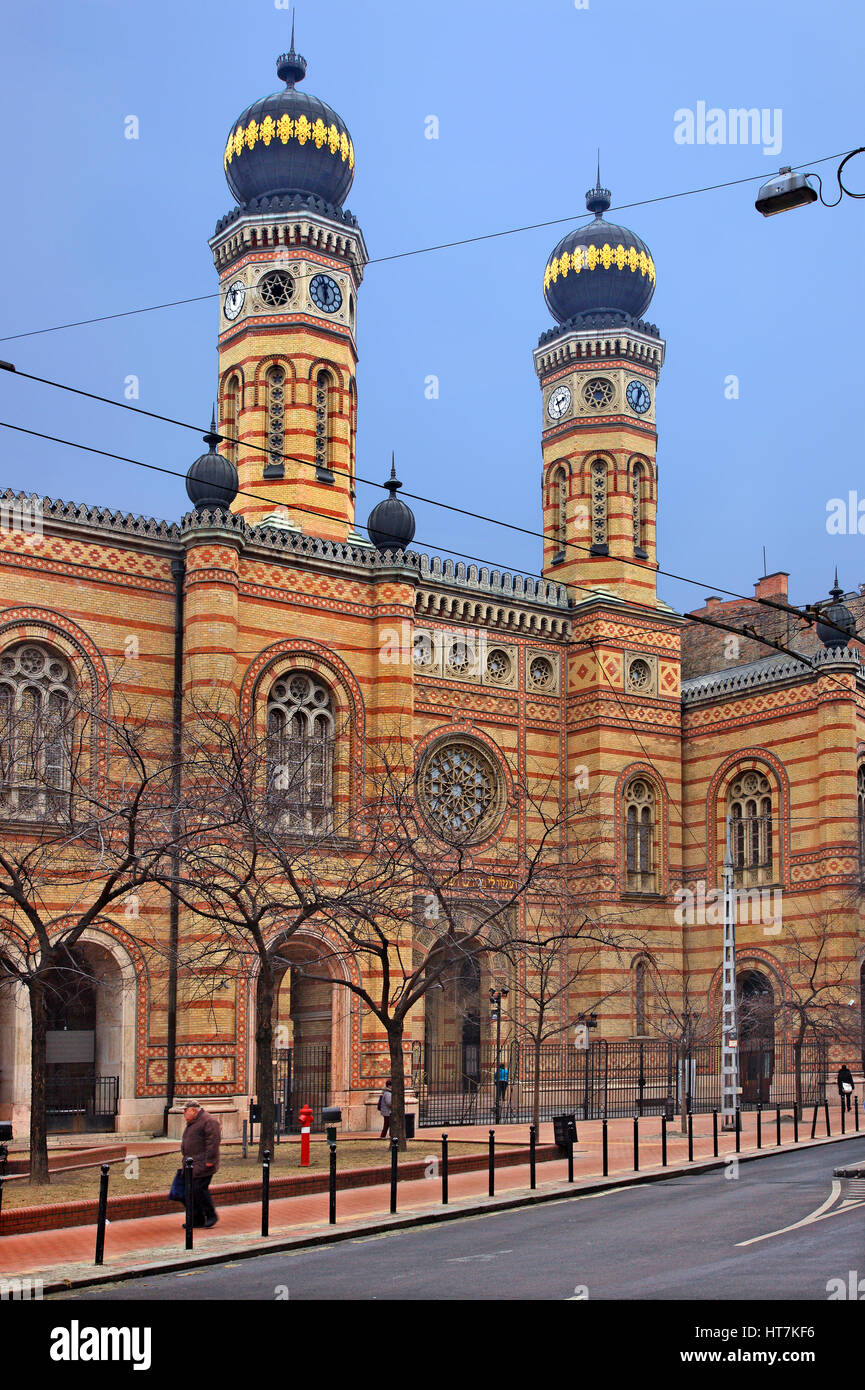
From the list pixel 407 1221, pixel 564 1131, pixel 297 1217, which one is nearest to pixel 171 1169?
pixel 297 1217

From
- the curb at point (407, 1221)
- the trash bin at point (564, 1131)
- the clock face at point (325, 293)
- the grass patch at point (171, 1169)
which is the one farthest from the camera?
the clock face at point (325, 293)

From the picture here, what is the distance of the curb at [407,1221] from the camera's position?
42.2ft

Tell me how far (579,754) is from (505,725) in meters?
2.32

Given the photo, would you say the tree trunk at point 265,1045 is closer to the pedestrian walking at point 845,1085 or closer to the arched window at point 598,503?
the pedestrian walking at point 845,1085

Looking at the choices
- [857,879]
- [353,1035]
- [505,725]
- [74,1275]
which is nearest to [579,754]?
[505,725]

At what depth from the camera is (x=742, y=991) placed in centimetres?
4034

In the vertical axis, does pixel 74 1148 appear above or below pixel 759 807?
below

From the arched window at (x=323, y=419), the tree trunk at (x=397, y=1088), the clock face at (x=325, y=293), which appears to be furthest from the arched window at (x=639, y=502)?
the tree trunk at (x=397, y=1088)

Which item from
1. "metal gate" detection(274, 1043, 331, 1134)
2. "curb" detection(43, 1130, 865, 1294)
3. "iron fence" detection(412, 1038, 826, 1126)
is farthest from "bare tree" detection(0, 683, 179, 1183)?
"curb" detection(43, 1130, 865, 1294)

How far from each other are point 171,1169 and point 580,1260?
886cm

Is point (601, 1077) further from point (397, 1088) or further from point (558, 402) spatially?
point (558, 402)

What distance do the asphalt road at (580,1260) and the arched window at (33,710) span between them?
1421 centimetres

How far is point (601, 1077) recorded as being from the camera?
123 ft
